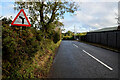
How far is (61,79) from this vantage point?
383 cm

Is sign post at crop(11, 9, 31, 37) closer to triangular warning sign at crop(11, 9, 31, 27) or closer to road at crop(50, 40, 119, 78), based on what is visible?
triangular warning sign at crop(11, 9, 31, 27)

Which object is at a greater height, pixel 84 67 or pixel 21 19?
pixel 21 19

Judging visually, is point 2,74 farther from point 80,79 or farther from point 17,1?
point 17,1

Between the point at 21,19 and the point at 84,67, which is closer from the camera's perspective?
the point at 21,19

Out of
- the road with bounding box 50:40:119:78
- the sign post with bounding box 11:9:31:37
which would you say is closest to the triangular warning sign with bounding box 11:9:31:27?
the sign post with bounding box 11:9:31:37

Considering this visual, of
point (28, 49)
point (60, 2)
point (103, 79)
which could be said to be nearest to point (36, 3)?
point (60, 2)

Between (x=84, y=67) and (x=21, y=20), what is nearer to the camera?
(x=21, y=20)

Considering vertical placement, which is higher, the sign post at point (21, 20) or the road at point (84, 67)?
the sign post at point (21, 20)

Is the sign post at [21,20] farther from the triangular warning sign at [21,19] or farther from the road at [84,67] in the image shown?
the road at [84,67]

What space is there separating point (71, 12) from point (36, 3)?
182 inches

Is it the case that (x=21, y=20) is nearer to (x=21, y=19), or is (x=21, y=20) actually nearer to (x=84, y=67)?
(x=21, y=19)

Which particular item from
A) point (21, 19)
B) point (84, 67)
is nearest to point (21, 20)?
point (21, 19)

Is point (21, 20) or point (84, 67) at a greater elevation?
point (21, 20)

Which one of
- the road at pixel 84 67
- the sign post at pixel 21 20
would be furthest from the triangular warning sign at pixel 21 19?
the road at pixel 84 67
